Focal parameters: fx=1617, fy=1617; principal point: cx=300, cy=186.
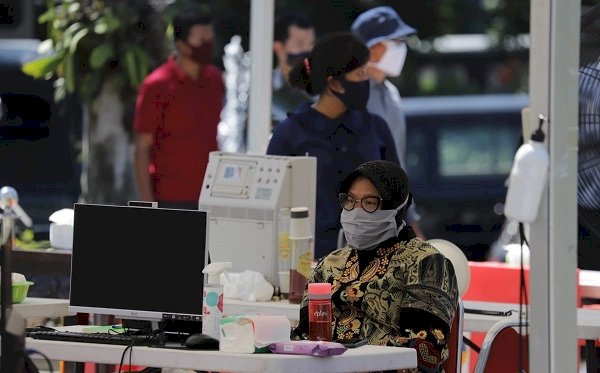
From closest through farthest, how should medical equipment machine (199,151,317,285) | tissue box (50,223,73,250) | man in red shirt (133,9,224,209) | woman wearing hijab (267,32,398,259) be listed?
1. medical equipment machine (199,151,317,285)
2. tissue box (50,223,73,250)
3. woman wearing hijab (267,32,398,259)
4. man in red shirt (133,9,224,209)

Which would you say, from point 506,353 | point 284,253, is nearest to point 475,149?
point 284,253

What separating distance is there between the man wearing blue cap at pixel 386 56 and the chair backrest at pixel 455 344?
123 inches

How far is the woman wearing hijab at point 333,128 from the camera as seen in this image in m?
7.71

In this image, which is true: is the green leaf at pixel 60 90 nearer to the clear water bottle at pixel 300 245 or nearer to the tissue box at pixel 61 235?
the tissue box at pixel 61 235

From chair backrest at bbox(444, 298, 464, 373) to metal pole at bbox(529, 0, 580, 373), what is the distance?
1.31 ft

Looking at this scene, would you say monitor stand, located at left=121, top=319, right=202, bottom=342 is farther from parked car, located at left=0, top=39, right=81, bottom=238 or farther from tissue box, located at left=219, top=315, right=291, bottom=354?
parked car, located at left=0, top=39, right=81, bottom=238

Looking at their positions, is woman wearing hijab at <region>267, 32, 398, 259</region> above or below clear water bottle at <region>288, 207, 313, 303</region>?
above

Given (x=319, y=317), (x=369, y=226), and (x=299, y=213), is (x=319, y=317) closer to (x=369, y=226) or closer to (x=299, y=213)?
(x=369, y=226)

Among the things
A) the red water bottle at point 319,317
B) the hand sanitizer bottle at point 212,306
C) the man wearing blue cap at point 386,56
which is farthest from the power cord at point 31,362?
the man wearing blue cap at point 386,56

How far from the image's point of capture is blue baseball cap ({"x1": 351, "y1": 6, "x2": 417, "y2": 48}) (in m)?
8.94

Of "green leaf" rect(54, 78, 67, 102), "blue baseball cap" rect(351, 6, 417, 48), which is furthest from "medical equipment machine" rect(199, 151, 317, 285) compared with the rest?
"green leaf" rect(54, 78, 67, 102)

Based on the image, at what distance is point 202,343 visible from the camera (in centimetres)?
502

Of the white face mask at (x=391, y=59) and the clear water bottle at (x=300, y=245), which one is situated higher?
the white face mask at (x=391, y=59)

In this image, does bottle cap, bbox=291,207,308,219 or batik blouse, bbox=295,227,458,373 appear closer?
batik blouse, bbox=295,227,458,373
